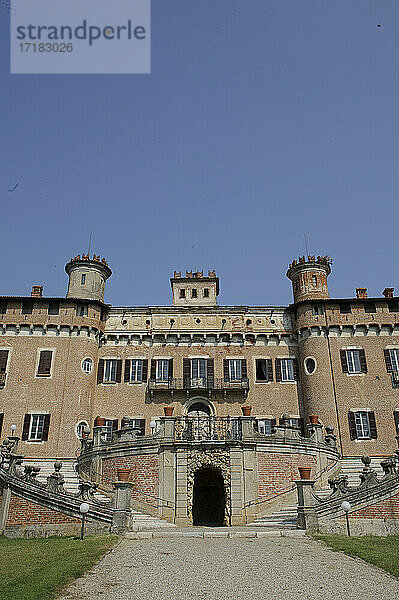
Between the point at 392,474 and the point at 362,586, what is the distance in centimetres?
1192

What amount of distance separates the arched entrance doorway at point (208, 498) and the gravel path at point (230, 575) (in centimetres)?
1110

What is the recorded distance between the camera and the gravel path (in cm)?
824

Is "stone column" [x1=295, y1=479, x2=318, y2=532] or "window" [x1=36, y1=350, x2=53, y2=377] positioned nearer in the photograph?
"stone column" [x1=295, y1=479, x2=318, y2=532]

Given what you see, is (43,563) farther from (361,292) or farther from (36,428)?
(361,292)

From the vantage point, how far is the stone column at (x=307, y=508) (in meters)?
17.2

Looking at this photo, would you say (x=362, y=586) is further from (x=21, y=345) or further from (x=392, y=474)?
(x=21, y=345)

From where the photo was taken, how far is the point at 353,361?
3325 centimetres

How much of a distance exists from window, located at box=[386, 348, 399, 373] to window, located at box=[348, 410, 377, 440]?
365cm

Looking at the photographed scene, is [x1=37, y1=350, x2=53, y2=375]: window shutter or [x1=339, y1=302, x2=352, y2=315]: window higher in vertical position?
[x1=339, y1=302, x2=352, y2=315]: window

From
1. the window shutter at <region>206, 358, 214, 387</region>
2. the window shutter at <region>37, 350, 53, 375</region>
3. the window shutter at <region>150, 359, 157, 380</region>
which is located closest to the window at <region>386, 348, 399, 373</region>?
the window shutter at <region>206, 358, 214, 387</region>

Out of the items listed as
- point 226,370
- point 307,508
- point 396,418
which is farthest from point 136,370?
point 307,508

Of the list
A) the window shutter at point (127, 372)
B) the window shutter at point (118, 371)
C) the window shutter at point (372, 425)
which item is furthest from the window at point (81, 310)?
the window shutter at point (372, 425)

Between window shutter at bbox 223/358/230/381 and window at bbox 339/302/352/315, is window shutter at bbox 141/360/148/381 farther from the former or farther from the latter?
window at bbox 339/302/352/315

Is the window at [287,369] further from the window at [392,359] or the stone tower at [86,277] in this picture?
the stone tower at [86,277]
